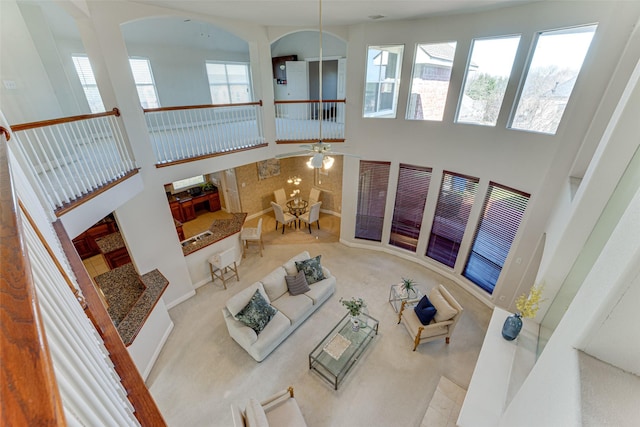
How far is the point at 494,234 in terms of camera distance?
17.8 feet

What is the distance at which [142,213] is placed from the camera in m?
4.71

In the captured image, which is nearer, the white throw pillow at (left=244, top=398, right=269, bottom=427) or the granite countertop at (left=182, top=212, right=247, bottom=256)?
the white throw pillow at (left=244, top=398, right=269, bottom=427)

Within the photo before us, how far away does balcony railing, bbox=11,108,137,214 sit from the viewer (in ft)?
9.85

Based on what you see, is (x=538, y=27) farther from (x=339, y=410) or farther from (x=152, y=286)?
(x=152, y=286)

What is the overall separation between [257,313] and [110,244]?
413 centimetres

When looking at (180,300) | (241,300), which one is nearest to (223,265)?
(180,300)

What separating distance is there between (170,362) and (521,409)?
4.77 metres

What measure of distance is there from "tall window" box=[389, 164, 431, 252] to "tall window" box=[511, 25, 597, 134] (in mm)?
2017

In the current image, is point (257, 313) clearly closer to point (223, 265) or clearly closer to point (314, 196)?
point (223, 265)

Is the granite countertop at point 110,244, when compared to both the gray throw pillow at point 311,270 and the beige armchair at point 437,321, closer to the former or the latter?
the gray throw pillow at point 311,270

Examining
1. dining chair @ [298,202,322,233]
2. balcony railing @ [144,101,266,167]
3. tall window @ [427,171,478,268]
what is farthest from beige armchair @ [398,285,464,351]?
balcony railing @ [144,101,266,167]

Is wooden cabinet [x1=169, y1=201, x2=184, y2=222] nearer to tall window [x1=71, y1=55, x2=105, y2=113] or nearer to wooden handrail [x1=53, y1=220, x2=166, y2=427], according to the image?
tall window [x1=71, y1=55, x2=105, y2=113]

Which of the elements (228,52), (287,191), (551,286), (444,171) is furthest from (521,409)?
(228,52)

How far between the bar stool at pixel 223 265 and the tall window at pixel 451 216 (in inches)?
181
